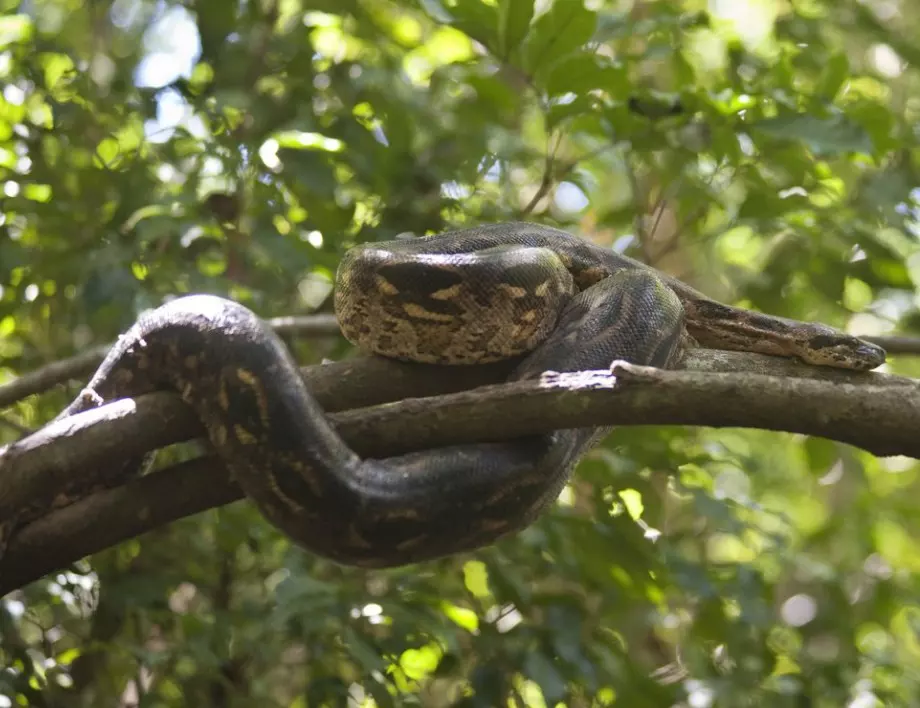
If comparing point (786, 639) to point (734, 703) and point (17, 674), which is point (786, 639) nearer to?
point (734, 703)

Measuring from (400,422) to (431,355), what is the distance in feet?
1.78

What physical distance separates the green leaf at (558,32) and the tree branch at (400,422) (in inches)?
57.0

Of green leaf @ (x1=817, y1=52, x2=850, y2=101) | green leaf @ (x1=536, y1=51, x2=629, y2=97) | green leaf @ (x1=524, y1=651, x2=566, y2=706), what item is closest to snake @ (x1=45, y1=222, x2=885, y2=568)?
green leaf @ (x1=536, y1=51, x2=629, y2=97)

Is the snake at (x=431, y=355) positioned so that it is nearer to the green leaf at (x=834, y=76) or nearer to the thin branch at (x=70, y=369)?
the thin branch at (x=70, y=369)

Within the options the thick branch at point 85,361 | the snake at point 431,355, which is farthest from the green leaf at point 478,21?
the thick branch at point 85,361

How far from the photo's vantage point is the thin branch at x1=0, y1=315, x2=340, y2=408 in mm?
3578

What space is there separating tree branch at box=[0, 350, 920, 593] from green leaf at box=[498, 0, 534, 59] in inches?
59.1

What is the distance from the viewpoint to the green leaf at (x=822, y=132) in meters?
3.53

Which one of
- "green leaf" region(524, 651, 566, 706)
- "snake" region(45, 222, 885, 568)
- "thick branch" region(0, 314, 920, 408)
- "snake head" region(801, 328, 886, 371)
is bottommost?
"green leaf" region(524, 651, 566, 706)

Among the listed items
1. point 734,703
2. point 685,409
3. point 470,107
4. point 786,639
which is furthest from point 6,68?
point 786,639

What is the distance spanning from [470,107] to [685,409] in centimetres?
273

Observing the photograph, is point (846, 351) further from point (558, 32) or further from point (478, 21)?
point (478, 21)

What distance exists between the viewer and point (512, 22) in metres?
3.65

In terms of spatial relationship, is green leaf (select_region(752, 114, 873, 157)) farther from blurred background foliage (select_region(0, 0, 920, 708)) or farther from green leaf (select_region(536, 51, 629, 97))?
green leaf (select_region(536, 51, 629, 97))
